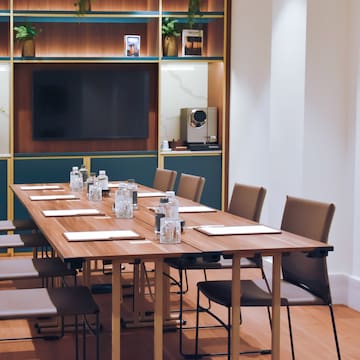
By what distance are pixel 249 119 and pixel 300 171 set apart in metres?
1.88

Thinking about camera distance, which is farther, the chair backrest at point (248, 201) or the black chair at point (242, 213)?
the chair backrest at point (248, 201)

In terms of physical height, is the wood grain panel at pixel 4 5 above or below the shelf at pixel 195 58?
above

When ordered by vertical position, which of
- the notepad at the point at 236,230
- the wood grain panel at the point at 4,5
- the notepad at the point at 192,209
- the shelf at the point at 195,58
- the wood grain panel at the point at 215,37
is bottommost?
the notepad at the point at 192,209

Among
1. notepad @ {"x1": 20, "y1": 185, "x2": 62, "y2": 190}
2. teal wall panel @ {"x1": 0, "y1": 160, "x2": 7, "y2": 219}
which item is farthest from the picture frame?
notepad @ {"x1": 20, "y1": 185, "x2": 62, "y2": 190}

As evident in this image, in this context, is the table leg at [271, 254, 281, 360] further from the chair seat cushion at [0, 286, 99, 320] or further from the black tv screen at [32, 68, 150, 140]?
the black tv screen at [32, 68, 150, 140]

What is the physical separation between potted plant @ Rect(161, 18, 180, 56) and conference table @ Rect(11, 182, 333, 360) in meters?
3.52

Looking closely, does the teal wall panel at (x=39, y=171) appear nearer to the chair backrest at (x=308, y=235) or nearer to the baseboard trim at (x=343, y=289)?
the baseboard trim at (x=343, y=289)

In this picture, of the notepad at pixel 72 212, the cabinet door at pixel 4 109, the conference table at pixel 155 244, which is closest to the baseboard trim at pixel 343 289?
the conference table at pixel 155 244

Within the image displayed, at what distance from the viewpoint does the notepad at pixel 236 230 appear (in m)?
3.80

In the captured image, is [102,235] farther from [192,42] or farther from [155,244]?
[192,42]

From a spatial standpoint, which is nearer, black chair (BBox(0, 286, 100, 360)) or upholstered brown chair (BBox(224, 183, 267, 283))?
black chair (BBox(0, 286, 100, 360))

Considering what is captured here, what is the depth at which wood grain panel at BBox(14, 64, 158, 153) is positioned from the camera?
786cm

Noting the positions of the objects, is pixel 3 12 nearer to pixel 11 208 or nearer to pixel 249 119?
pixel 11 208

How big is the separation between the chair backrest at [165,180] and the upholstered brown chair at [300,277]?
200cm
